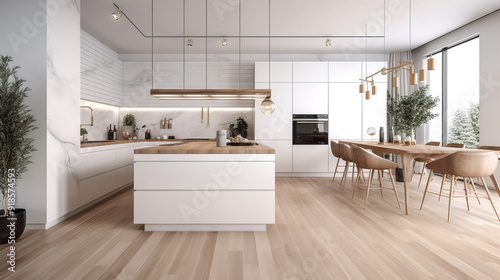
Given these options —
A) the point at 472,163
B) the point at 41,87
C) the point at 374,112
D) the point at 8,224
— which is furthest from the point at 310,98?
the point at 8,224

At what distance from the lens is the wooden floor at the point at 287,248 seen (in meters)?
2.06

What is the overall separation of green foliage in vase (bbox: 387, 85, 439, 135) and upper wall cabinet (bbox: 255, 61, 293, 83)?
241cm

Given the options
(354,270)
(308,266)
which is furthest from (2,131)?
(354,270)

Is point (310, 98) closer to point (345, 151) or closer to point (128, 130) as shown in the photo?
point (345, 151)

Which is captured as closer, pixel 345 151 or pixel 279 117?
pixel 345 151

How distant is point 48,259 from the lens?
7.47 feet

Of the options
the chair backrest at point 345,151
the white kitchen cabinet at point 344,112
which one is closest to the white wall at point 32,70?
the chair backrest at point 345,151

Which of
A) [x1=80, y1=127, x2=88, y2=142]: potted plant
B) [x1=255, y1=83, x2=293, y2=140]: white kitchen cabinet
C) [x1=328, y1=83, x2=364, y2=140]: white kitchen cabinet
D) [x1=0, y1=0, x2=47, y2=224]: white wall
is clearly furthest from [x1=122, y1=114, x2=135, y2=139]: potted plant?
[x1=328, y1=83, x2=364, y2=140]: white kitchen cabinet

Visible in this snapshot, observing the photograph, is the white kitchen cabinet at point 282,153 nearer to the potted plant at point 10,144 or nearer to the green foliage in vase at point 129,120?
the green foliage in vase at point 129,120

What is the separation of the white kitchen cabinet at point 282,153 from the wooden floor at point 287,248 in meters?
2.54

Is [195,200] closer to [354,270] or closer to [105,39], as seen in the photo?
[354,270]

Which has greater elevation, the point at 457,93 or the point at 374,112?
the point at 457,93

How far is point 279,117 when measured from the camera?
6.18 metres

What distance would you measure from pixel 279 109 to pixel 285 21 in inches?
75.2
